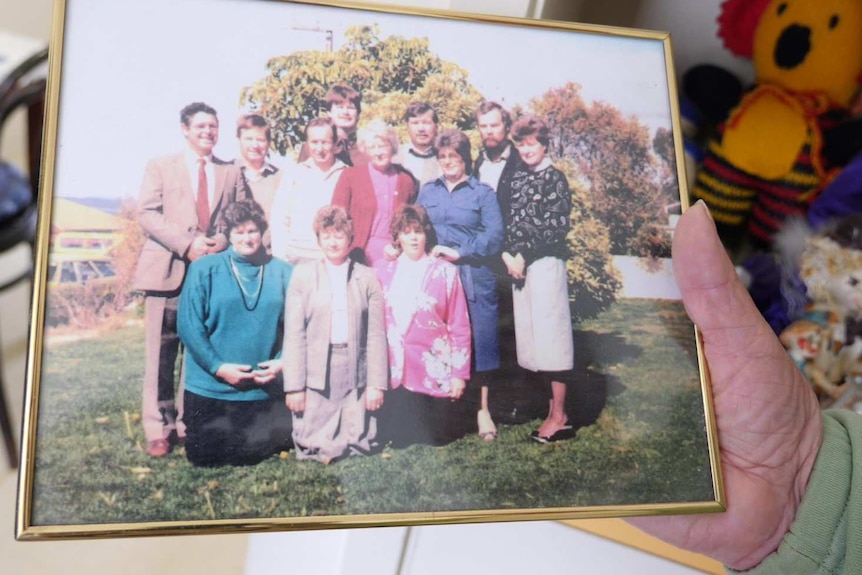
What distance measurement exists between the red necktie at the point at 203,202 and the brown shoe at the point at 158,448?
0.16m

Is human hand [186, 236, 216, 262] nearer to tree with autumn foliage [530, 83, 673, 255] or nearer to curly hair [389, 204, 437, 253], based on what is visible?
curly hair [389, 204, 437, 253]

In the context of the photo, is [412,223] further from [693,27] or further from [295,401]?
[693,27]

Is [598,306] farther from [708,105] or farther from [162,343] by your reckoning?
[708,105]

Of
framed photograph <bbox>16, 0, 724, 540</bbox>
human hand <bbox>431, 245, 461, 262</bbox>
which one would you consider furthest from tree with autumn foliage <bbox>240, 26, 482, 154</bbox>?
human hand <bbox>431, 245, 461, 262</bbox>

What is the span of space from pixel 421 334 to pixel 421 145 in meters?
0.15

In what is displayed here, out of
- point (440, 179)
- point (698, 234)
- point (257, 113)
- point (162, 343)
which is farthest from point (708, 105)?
point (162, 343)

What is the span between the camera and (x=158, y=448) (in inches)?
17.3

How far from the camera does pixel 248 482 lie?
17.6 inches

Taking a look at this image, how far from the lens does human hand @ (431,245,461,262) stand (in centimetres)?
49

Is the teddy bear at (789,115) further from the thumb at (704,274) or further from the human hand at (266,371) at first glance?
the human hand at (266,371)

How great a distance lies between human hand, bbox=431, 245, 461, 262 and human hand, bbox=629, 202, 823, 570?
0.63 ft

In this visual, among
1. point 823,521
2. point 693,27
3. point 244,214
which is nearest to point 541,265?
point 244,214

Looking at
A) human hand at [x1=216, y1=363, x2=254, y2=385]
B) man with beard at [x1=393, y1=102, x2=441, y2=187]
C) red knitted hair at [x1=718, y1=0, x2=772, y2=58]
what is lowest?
human hand at [x1=216, y1=363, x2=254, y2=385]

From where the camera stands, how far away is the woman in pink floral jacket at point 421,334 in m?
0.47
